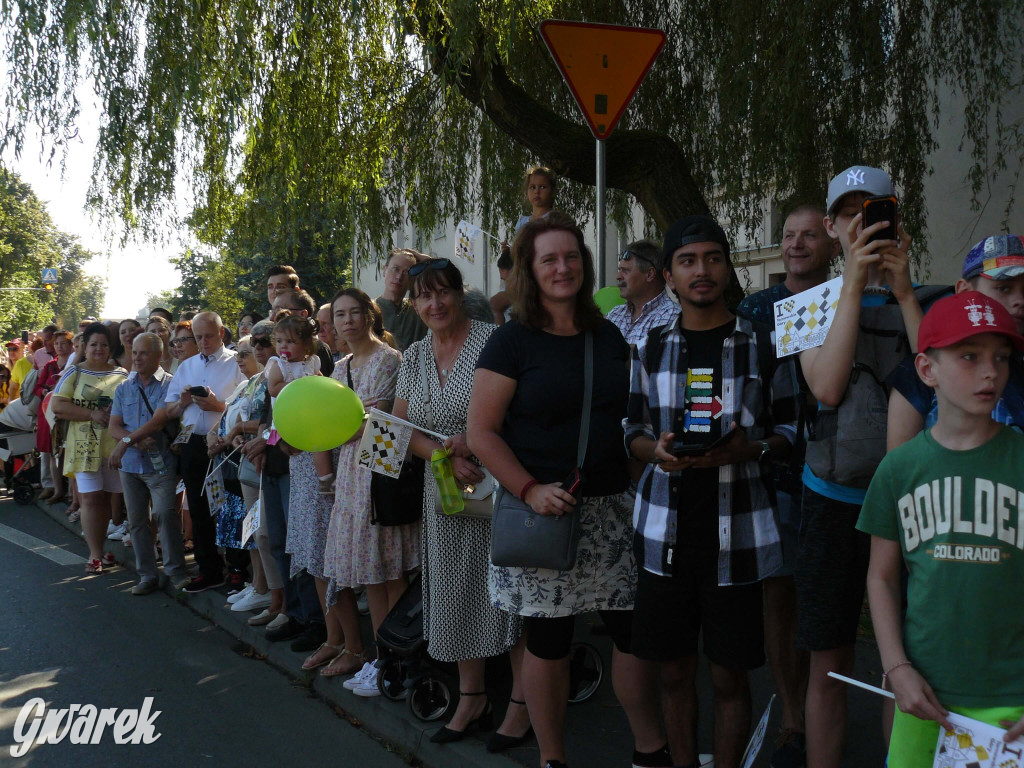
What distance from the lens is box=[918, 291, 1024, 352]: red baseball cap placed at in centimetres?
218

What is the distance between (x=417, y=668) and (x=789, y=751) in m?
1.78

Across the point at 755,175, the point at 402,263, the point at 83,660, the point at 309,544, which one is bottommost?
the point at 83,660

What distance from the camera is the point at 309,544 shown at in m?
5.30

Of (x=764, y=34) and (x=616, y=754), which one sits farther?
(x=764, y=34)

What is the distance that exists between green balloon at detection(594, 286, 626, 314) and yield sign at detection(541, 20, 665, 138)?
3.23 ft

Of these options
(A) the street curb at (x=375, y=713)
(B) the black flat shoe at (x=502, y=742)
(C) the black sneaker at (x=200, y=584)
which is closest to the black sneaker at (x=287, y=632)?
(A) the street curb at (x=375, y=713)

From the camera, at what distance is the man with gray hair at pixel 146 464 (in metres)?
7.49

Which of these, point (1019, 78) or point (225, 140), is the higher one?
point (1019, 78)

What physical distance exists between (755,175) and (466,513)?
14.5 ft

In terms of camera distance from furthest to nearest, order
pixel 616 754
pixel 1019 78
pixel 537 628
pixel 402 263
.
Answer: pixel 1019 78, pixel 402 263, pixel 616 754, pixel 537 628

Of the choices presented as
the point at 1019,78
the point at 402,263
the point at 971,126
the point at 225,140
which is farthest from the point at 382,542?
the point at 1019,78

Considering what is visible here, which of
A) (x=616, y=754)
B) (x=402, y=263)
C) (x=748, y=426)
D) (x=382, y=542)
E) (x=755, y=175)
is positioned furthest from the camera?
(x=755, y=175)

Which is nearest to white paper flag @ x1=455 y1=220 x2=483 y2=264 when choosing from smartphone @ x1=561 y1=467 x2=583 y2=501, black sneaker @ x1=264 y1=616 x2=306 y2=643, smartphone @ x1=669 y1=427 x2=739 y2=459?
black sneaker @ x1=264 y1=616 x2=306 y2=643

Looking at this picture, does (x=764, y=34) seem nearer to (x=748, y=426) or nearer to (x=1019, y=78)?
(x=1019, y=78)
